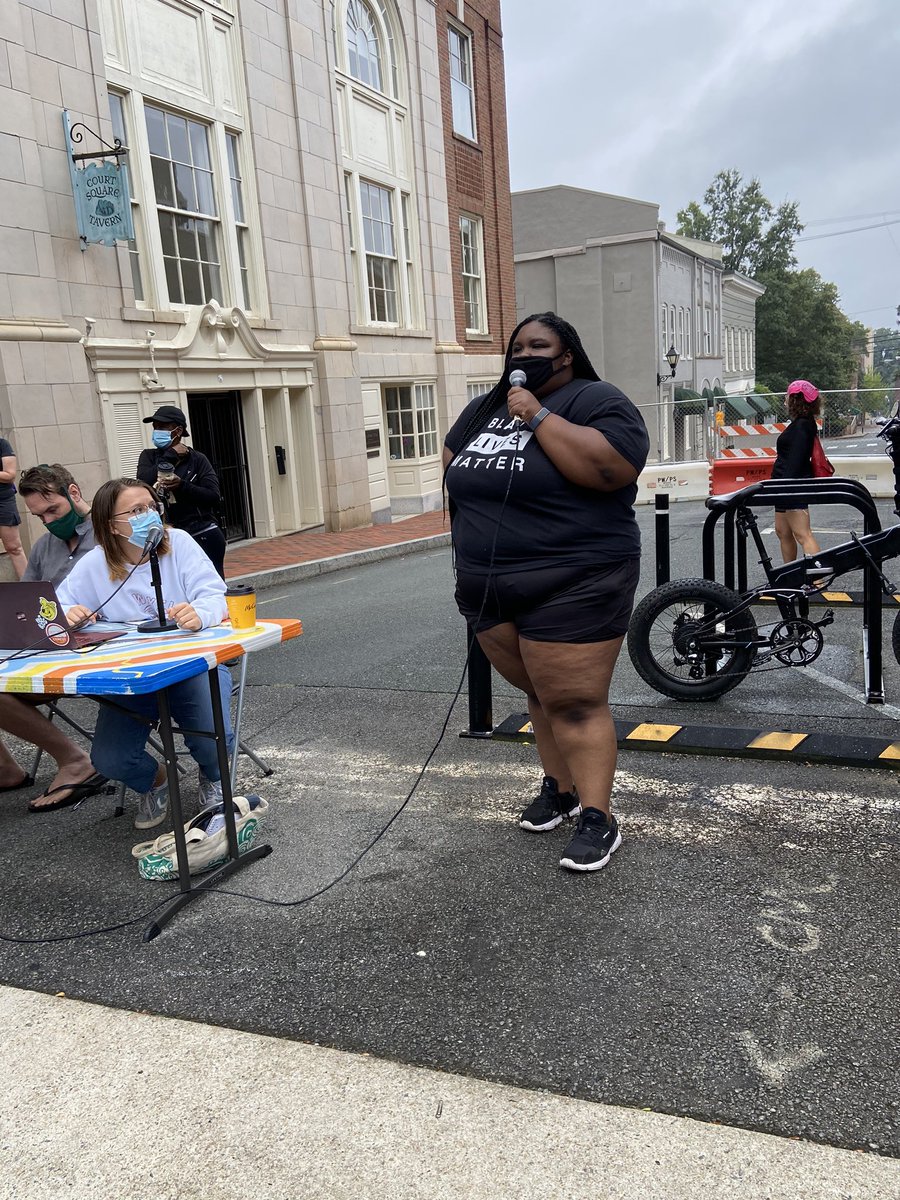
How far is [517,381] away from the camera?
128 inches

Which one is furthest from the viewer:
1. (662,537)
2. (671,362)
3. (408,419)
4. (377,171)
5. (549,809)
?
(671,362)

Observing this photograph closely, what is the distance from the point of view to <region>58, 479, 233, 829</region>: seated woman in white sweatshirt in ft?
12.7

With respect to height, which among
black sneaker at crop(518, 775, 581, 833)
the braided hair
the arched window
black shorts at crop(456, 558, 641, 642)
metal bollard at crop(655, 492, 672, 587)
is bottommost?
black sneaker at crop(518, 775, 581, 833)

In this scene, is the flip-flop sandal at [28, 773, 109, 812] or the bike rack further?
the bike rack

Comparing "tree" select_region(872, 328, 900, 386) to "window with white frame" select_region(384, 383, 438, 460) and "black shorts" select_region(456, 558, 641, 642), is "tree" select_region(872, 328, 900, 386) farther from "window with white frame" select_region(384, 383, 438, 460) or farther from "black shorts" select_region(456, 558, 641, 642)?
"black shorts" select_region(456, 558, 641, 642)

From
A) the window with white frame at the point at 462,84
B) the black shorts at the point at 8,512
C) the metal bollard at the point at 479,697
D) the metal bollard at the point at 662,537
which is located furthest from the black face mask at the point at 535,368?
the window with white frame at the point at 462,84

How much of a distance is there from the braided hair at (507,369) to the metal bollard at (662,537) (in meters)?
2.84

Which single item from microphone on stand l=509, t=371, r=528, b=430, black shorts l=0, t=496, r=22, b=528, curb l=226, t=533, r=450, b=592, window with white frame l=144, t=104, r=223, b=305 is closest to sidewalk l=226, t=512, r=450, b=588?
curb l=226, t=533, r=450, b=592

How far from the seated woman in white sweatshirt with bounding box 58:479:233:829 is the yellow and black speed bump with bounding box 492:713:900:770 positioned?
1752mm

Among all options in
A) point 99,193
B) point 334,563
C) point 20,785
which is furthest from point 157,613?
point 334,563

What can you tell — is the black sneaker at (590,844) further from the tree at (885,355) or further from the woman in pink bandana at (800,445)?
the tree at (885,355)

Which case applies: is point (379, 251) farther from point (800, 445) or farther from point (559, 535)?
point (559, 535)

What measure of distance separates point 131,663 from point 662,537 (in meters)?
3.91

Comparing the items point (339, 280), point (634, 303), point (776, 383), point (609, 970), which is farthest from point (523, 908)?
point (776, 383)
